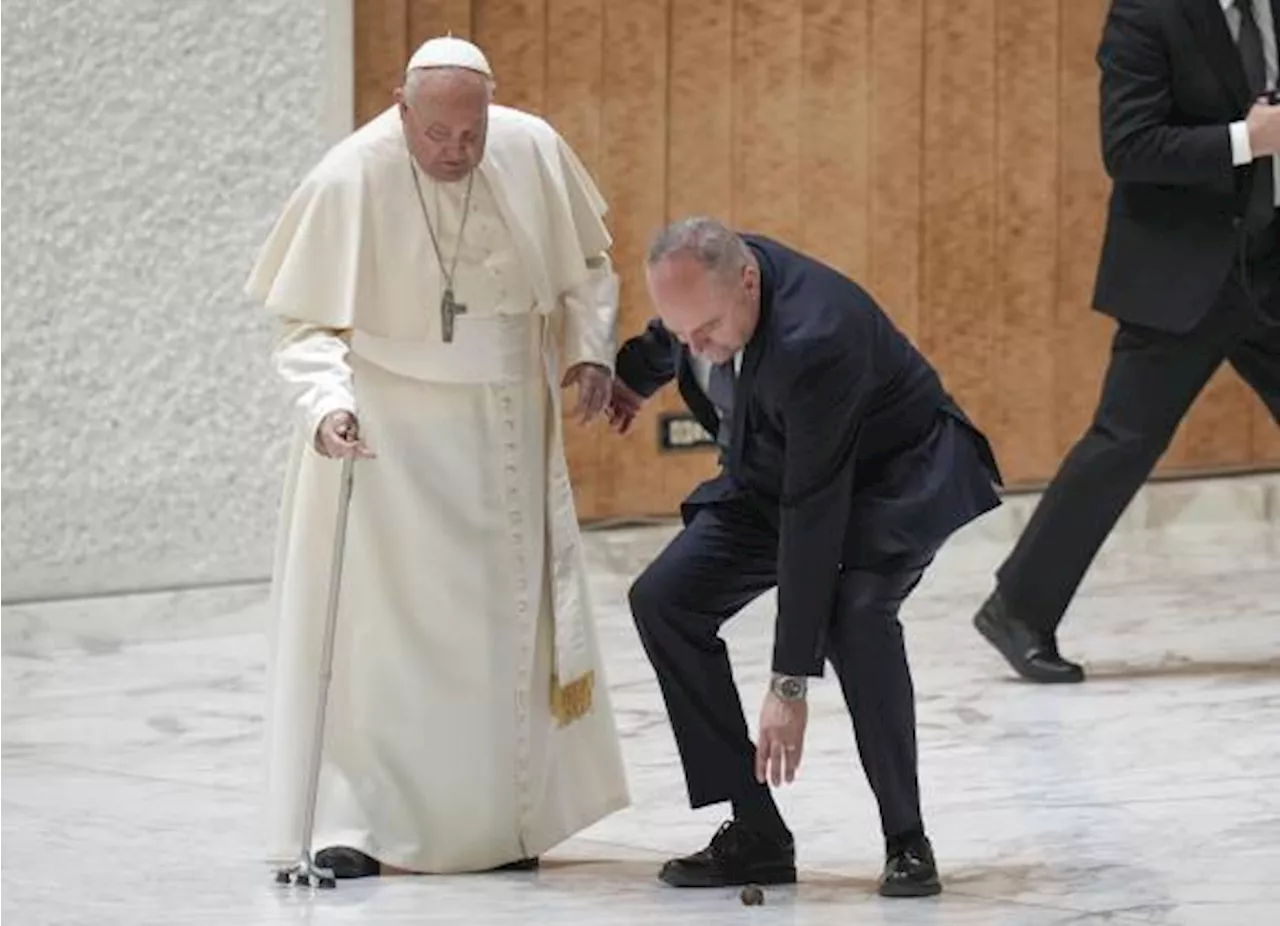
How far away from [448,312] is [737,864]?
3.58 feet

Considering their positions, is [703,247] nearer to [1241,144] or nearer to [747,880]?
[747,880]

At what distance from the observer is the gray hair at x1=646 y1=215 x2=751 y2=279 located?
5.94 metres

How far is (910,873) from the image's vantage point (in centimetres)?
623

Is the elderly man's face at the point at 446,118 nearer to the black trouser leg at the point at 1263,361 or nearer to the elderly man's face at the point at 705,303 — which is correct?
the elderly man's face at the point at 705,303

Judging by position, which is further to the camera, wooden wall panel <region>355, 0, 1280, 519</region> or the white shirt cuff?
wooden wall panel <region>355, 0, 1280, 519</region>

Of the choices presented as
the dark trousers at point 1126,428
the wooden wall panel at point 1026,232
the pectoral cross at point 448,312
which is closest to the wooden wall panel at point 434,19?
the wooden wall panel at point 1026,232

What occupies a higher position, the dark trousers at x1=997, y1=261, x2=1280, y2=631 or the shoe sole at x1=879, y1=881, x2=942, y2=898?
the dark trousers at x1=997, y1=261, x2=1280, y2=631

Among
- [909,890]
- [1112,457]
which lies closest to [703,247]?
[909,890]

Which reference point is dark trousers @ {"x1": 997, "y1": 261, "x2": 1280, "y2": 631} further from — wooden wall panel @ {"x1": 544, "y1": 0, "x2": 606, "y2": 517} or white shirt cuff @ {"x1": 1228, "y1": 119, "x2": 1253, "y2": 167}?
wooden wall panel @ {"x1": 544, "y1": 0, "x2": 606, "y2": 517}

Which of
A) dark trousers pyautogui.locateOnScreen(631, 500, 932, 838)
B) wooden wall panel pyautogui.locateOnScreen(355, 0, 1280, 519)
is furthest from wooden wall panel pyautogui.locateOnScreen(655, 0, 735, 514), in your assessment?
dark trousers pyautogui.locateOnScreen(631, 500, 932, 838)

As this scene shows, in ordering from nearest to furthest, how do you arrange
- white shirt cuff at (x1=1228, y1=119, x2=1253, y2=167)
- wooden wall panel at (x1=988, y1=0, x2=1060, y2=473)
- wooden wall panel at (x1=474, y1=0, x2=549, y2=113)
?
white shirt cuff at (x1=1228, y1=119, x2=1253, y2=167)
wooden wall panel at (x1=474, y1=0, x2=549, y2=113)
wooden wall panel at (x1=988, y1=0, x2=1060, y2=473)

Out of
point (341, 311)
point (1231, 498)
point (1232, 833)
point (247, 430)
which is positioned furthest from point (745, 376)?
point (1231, 498)

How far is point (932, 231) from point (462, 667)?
3729mm

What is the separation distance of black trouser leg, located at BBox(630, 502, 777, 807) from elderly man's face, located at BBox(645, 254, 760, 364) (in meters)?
0.42
